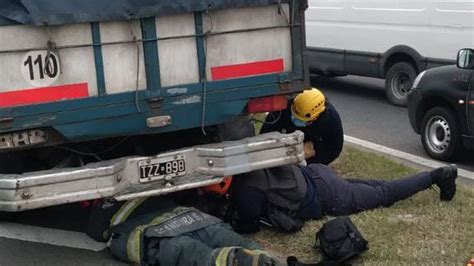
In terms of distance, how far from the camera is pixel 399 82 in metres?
11.6

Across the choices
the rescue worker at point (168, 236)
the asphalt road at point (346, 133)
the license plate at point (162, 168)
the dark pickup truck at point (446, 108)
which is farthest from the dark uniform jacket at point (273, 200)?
the dark pickup truck at point (446, 108)

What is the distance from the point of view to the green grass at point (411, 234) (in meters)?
5.07

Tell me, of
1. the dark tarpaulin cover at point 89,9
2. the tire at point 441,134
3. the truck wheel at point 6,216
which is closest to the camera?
the dark tarpaulin cover at point 89,9

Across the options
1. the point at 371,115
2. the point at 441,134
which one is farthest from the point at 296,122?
the point at 371,115

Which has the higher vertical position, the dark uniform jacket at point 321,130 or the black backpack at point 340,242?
the dark uniform jacket at point 321,130

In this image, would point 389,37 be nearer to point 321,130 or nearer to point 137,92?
point 321,130

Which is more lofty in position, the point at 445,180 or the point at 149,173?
the point at 149,173

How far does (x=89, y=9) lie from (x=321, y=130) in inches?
98.1

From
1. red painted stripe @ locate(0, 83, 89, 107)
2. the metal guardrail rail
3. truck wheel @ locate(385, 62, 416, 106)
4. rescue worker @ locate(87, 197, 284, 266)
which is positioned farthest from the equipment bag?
truck wheel @ locate(385, 62, 416, 106)

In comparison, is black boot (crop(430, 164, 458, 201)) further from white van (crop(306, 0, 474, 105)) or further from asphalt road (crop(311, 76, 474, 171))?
white van (crop(306, 0, 474, 105))

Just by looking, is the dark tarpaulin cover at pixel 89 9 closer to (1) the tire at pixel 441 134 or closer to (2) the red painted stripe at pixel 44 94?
(2) the red painted stripe at pixel 44 94

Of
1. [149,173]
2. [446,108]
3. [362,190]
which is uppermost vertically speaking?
[149,173]

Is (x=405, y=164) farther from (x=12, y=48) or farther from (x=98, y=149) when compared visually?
(x=12, y=48)

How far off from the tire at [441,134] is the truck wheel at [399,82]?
2757 millimetres
